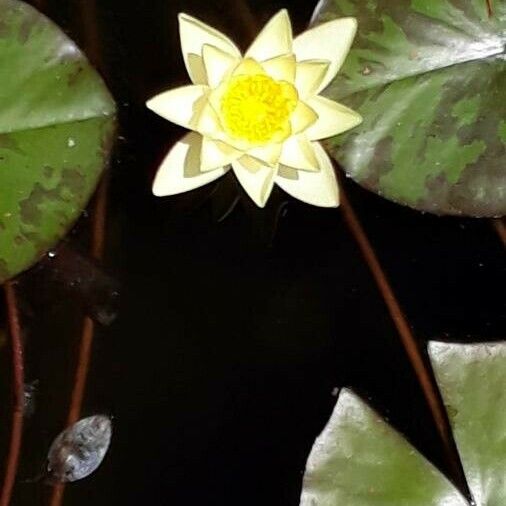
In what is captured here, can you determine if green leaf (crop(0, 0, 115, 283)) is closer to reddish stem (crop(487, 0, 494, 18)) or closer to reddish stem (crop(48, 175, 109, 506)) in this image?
reddish stem (crop(48, 175, 109, 506))

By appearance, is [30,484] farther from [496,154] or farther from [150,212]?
[496,154]

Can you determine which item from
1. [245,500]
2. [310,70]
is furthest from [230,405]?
[310,70]

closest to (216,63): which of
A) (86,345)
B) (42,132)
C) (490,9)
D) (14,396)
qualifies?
(42,132)

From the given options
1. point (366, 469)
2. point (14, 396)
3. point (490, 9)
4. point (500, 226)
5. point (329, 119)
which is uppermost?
point (490, 9)

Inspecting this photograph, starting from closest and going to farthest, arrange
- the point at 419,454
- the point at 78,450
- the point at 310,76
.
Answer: the point at 310,76, the point at 419,454, the point at 78,450

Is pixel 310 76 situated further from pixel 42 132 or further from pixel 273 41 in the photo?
pixel 42 132

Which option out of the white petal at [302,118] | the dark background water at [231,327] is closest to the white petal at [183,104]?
the white petal at [302,118]

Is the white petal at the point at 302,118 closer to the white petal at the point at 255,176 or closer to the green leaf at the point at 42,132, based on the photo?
the white petal at the point at 255,176
